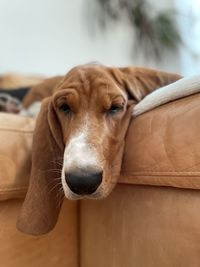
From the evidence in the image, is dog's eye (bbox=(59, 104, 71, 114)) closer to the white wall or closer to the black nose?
the black nose

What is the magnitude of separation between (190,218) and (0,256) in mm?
518

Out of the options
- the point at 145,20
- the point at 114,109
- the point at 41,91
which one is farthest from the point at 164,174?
the point at 145,20

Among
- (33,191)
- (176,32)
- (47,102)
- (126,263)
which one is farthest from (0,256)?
(176,32)

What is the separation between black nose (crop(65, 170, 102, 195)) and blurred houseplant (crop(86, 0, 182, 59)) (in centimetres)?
238

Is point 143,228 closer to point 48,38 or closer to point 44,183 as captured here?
point 44,183

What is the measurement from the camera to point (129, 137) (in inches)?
32.7

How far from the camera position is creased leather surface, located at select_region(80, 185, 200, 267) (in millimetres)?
662

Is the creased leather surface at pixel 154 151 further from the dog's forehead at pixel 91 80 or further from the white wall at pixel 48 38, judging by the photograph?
the white wall at pixel 48 38

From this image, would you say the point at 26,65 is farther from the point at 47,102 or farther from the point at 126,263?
the point at 126,263

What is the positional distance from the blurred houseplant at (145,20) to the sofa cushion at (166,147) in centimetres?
228

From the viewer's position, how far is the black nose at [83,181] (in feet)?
2.27

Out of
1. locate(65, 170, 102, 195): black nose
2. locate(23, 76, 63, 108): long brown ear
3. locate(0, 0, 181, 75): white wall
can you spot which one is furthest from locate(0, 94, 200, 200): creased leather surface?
locate(0, 0, 181, 75): white wall

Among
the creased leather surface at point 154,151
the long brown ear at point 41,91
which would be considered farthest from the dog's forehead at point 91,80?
the long brown ear at point 41,91

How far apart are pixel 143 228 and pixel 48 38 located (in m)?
Answer: 2.11
